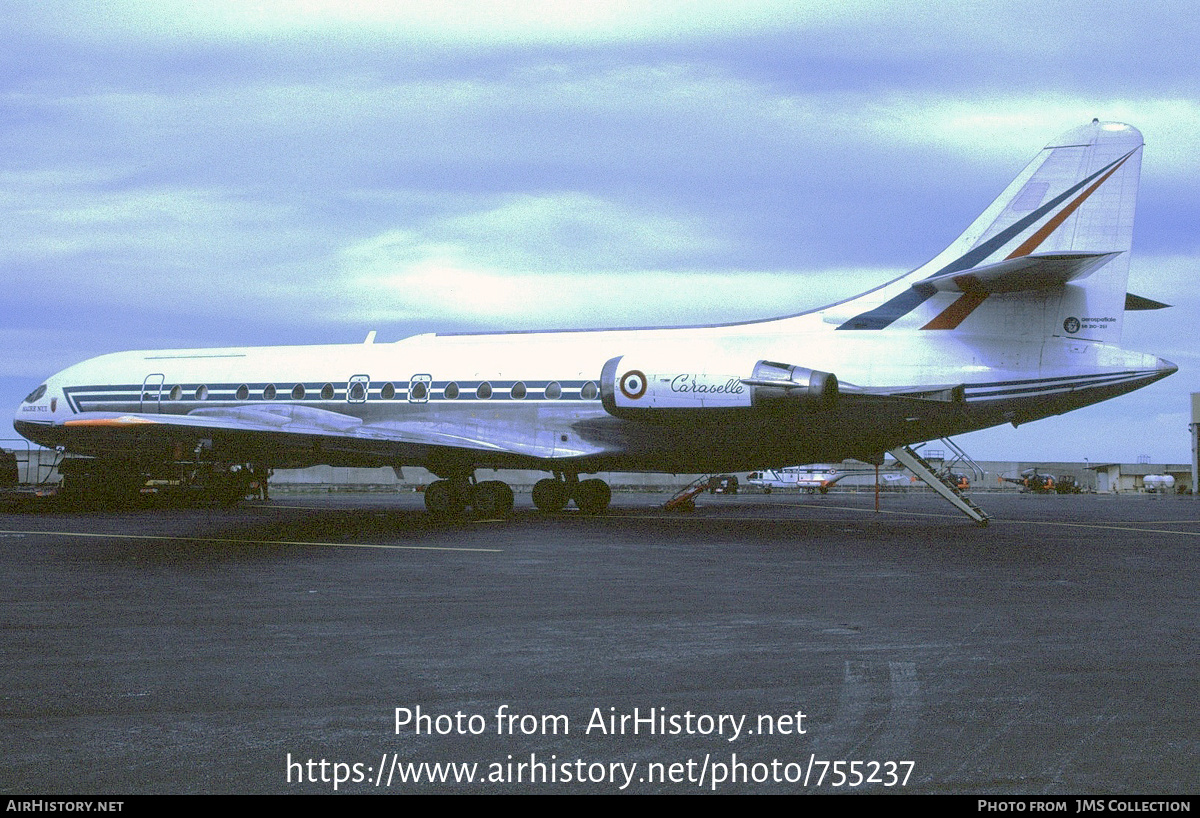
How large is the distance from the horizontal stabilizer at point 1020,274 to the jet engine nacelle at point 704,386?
2964mm

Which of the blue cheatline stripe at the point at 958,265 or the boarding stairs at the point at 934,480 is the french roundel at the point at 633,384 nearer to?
the blue cheatline stripe at the point at 958,265

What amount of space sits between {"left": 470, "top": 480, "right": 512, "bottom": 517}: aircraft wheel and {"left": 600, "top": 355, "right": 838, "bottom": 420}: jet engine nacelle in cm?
387

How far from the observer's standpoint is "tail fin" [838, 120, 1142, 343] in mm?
21812

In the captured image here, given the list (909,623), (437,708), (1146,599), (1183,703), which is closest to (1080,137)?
(1146,599)

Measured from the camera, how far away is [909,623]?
33.0 ft

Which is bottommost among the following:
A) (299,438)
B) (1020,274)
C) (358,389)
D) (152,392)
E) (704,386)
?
(299,438)

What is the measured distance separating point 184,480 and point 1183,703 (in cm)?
3745

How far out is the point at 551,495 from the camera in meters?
29.3

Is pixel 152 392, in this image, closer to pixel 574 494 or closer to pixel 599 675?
pixel 574 494

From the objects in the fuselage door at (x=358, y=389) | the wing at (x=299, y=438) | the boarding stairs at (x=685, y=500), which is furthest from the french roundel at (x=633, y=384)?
the boarding stairs at (x=685, y=500)

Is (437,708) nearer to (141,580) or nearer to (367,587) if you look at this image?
(367,587)

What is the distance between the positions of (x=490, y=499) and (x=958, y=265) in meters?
11.3

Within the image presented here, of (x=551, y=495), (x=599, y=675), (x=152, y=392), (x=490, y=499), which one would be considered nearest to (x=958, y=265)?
(x=490, y=499)

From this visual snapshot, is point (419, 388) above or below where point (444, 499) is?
above
